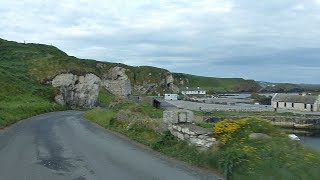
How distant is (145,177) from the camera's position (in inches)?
487

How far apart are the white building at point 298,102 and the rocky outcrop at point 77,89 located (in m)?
56.2

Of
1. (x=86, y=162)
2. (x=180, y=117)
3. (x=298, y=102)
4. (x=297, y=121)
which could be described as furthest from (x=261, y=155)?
(x=298, y=102)

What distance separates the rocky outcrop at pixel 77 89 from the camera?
83688mm

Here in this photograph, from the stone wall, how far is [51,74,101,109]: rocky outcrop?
65.0 metres

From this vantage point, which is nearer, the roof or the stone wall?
the stone wall

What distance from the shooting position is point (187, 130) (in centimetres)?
1641

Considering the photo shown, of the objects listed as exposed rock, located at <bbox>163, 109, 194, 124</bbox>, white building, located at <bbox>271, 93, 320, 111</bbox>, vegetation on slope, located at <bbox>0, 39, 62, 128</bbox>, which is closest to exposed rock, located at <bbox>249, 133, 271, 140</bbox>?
exposed rock, located at <bbox>163, 109, 194, 124</bbox>

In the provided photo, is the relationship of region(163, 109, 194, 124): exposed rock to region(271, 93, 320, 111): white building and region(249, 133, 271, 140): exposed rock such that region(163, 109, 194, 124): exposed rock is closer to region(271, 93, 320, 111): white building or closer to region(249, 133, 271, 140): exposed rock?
region(249, 133, 271, 140): exposed rock

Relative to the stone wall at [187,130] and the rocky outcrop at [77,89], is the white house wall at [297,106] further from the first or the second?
the stone wall at [187,130]

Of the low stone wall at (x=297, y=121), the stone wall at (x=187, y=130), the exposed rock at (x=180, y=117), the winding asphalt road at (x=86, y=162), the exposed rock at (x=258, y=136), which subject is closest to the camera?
the winding asphalt road at (x=86, y=162)

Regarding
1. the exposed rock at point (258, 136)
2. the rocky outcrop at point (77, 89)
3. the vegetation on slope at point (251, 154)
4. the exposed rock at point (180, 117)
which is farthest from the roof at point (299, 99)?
the exposed rock at point (258, 136)

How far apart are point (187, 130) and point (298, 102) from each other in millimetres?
105412

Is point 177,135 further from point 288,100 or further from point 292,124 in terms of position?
point 288,100

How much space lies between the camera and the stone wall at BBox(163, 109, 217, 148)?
15.2 metres
